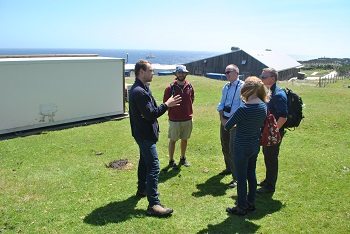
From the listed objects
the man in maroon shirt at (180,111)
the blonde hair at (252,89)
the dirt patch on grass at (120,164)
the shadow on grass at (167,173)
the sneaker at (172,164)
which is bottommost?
the dirt patch on grass at (120,164)

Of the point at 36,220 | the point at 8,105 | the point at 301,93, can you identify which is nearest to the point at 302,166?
the point at 36,220

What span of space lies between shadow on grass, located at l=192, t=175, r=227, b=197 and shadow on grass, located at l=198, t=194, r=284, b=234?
2.51 feet

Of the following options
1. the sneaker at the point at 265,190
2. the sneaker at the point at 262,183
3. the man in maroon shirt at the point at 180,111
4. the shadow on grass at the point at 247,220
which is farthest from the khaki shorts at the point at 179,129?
the shadow on grass at the point at 247,220

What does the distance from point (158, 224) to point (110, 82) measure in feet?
27.4

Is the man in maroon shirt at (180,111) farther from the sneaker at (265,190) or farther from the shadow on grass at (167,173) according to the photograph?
the sneaker at (265,190)

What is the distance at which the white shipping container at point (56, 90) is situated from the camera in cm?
984

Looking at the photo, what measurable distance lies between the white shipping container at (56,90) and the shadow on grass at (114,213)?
6276 millimetres

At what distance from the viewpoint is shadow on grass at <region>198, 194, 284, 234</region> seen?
185 inches

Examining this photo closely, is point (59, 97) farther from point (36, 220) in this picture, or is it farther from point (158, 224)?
point (158, 224)

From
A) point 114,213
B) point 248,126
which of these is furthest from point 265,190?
point 114,213

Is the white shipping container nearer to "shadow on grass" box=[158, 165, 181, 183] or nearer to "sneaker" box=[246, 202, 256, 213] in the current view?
"shadow on grass" box=[158, 165, 181, 183]

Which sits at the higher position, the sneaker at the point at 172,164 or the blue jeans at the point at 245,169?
the blue jeans at the point at 245,169

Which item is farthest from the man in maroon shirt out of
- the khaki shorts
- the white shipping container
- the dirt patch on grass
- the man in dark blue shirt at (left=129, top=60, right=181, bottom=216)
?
the white shipping container

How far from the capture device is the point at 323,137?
9.86 metres
